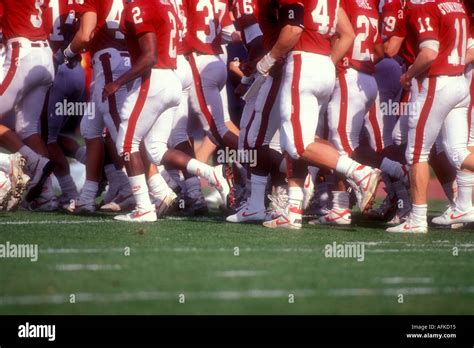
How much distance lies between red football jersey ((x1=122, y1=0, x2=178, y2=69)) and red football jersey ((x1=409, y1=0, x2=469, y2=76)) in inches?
83.8

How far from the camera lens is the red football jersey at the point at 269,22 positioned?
952 centimetres

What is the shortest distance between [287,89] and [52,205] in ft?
10.4

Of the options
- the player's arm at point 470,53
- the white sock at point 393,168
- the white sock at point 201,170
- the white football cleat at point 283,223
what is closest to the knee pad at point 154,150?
the white sock at point 201,170

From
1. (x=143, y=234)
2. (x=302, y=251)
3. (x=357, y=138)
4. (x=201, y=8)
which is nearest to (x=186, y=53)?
(x=201, y=8)

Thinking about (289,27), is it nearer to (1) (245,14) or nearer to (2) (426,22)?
(2) (426,22)

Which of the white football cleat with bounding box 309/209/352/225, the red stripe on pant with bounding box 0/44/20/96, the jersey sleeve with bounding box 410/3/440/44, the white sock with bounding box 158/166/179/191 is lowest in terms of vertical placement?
the white football cleat with bounding box 309/209/352/225

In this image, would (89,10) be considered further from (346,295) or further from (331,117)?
(346,295)

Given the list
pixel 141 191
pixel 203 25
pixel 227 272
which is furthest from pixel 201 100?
pixel 227 272

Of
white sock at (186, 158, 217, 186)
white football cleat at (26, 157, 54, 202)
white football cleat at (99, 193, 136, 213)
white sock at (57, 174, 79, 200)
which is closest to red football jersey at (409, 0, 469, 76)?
white sock at (186, 158, 217, 186)

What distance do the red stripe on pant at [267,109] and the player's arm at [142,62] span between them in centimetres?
104

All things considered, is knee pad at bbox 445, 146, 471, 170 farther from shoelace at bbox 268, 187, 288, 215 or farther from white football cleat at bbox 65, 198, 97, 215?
white football cleat at bbox 65, 198, 97, 215

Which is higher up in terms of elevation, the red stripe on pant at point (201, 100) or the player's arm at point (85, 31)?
the player's arm at point (85, 31)

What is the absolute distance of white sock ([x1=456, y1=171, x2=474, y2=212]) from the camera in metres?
9.83

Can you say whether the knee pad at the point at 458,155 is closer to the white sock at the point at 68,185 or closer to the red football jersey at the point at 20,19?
the white sock at the point at 68,185
